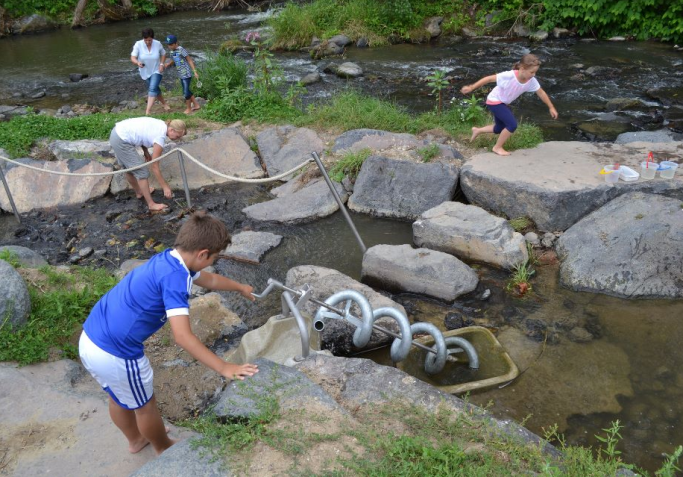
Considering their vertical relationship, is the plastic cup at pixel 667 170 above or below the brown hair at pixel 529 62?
below

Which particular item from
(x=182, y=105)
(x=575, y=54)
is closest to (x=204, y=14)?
(x=182, y=105)

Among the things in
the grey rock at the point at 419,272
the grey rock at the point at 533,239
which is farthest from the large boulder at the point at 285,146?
the grey rock at the point at 533,239

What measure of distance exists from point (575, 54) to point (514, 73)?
782 centimetres

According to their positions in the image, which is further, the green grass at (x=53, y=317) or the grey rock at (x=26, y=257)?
the grey rock at (x=26, y=257)

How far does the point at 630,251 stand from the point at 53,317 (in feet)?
16.7

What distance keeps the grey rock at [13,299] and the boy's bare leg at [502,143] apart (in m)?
5.36

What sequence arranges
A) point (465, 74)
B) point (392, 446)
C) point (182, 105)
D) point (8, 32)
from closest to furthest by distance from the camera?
point (392, 446) < point (182, 105) < point (465, 74) < point (8, 32)

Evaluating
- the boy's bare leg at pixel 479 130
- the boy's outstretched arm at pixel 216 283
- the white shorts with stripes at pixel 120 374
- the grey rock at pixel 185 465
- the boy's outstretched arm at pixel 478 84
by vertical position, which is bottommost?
the boy's bare leg at pixel 479 130

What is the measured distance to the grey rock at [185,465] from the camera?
2.64 m

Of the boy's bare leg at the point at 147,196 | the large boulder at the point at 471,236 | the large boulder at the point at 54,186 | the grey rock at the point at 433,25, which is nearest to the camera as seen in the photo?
the large boulder at the point at 471,236

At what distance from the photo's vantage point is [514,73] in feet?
23.0

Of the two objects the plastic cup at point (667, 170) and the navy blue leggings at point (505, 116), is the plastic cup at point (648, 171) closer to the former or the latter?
the plastic cup at point (667, 170)

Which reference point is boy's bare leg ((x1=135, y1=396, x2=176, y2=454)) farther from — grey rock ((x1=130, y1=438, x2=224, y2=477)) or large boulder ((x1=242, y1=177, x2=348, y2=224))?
large boulder ((x1=242, y1=177, x2=348, y2=224))

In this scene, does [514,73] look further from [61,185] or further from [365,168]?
[61,185]
